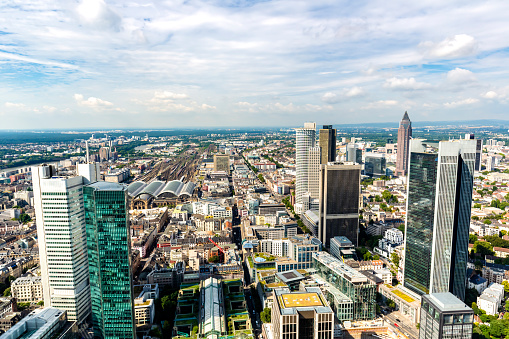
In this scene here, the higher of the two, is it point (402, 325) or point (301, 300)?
point (301, 300)

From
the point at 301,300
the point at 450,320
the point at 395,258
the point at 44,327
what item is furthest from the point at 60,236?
the point at 395,258

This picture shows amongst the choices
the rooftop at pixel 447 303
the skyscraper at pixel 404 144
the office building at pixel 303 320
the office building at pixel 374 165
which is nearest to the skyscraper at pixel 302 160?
the rooftop at pixel 447 303

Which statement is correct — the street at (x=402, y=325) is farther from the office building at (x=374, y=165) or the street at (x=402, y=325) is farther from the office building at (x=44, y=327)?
the office building at (x=374, y=165)

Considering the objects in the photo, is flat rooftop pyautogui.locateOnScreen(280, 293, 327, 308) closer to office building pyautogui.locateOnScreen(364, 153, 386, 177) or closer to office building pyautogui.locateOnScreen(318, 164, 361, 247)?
office building pyautogui.locateOnScreen(318, 164, 361, 247)

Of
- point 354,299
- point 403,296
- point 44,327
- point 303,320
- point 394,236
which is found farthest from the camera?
point 394,236

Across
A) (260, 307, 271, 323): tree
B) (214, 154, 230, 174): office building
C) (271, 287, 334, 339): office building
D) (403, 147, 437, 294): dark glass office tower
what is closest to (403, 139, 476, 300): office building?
(403, 147, 437, 294): dark glass office tower

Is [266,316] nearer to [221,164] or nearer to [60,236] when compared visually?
[60,236]
